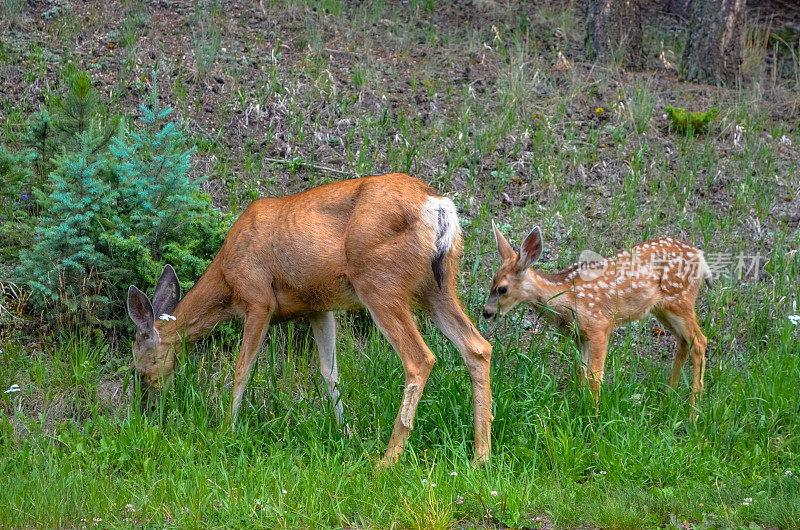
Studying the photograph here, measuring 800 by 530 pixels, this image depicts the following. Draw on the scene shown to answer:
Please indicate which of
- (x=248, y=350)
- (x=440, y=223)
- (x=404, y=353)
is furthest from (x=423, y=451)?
(x=440, y=223)

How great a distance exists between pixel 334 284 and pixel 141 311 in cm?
151

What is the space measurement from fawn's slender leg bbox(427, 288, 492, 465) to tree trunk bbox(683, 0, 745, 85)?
7.46 meters

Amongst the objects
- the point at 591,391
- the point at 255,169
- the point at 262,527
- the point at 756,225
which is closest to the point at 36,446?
the point at 262,527

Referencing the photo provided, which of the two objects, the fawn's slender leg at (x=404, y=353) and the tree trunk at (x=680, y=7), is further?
the tree trunk at (x=680, y=7)

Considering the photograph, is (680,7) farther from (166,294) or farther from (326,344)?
(166,294)

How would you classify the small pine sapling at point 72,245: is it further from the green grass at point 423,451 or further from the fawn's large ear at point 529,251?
the fawn's large ear at point 529,251

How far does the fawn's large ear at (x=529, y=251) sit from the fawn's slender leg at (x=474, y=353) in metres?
0.91

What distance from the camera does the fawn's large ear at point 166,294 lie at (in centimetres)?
640

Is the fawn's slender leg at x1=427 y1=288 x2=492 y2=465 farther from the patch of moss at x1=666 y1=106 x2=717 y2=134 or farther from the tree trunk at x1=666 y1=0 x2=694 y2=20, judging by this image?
the tree trunk at x1=666 y1=0 x2=694 y2=20

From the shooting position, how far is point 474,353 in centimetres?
571

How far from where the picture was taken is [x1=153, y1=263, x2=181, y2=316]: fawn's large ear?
640 cm

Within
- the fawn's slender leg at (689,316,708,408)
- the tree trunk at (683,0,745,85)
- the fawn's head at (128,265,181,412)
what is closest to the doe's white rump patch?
the fawn's head at (128,265,181,412)

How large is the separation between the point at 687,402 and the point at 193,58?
7.39 meters

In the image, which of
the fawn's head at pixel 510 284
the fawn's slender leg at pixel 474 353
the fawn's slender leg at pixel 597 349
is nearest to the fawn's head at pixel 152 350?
the fawn's slender leg at pixel 474 353
